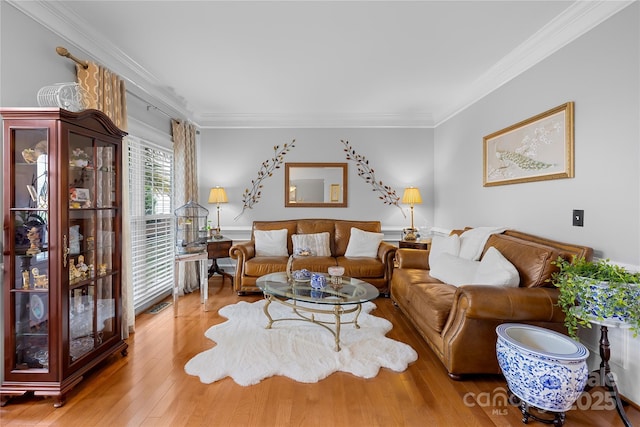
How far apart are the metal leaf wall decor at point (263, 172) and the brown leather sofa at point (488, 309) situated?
3.27 meters

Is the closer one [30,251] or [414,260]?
[30,251]

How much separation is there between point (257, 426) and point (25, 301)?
1.73 m

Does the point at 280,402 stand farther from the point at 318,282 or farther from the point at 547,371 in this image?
the point at 547,371

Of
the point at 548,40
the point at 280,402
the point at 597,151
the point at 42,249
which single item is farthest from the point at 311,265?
the point at 548,40

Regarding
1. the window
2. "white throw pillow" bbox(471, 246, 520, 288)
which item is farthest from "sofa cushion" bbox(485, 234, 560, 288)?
the window

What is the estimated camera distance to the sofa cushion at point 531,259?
2189 millimetres

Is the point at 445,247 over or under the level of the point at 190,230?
under

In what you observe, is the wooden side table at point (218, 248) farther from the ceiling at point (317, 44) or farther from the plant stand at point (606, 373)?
the plant stand at point (606, 373)

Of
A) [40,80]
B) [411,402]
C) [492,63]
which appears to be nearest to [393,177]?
[492,63]

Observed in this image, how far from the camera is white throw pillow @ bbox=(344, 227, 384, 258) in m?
4.41

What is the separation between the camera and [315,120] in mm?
4914

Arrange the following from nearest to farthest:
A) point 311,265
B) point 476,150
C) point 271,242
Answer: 1. point 476,150
2. point 311,265
3. point 271,242

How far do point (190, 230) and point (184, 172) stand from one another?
0.84 metres

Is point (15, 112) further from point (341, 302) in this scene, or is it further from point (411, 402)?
point (411, 402)
